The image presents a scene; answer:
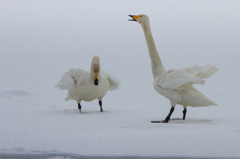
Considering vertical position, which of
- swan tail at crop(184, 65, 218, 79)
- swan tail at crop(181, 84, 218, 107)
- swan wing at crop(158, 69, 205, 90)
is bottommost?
swan tail at crop(181, 84, 218, 107)

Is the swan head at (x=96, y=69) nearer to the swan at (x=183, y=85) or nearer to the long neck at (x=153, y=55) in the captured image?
the long neck at (x=153, y=55)

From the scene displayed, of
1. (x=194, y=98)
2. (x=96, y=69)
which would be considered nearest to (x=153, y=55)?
(x=194, y=98)

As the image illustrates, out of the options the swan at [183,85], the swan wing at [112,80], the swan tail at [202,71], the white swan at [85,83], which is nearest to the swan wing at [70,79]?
the white swan at [85,83]

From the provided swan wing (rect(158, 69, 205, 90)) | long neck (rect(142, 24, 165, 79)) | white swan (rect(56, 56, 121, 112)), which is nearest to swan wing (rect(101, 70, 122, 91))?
white swan (rect(56, 56, 121, 112))

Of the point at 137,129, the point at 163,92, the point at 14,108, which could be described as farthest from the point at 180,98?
the point at 14,108

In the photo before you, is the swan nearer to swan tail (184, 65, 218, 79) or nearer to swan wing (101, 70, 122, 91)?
Result: swan tail (184, 65, 218, 79)

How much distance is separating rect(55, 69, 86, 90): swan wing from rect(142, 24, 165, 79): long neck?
62.3 inches

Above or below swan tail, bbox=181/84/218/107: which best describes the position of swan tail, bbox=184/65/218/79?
above

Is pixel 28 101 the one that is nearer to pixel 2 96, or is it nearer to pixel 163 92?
pixel 2 96

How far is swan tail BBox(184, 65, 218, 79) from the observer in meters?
5.15

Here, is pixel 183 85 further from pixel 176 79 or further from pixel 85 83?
pixel 85 83

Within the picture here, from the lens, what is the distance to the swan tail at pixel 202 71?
16.9 ft

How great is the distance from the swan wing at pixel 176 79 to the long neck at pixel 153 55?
38 cm

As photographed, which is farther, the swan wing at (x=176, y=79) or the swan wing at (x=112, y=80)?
the swan wing at (x=112, y=80)
